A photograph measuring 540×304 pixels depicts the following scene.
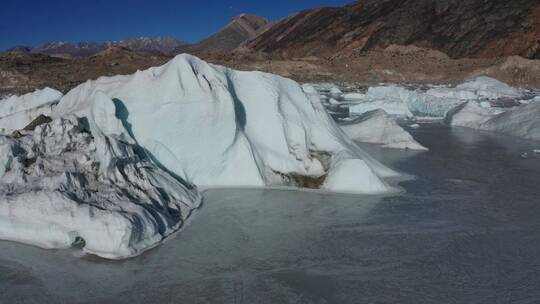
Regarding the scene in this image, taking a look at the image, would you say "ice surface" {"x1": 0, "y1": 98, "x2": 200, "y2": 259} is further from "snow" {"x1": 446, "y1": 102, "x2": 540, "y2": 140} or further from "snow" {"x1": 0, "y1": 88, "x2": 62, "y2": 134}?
"snow" {"x1": 446, "y1": 102, "x2": 540, "y2": 140}

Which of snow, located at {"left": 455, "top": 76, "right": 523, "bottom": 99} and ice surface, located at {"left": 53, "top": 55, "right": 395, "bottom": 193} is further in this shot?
snow, located at {"left": 455, "top": 76, "right": 523, "bottom": 99}

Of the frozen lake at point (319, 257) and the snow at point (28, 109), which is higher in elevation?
the snow at point (28, 109)

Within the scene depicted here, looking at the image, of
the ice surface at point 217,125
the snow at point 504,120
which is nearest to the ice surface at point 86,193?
the ice surface at point 217,125

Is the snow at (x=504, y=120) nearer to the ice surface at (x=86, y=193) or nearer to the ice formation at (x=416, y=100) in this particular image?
the ice formation at (x=416, y=100)

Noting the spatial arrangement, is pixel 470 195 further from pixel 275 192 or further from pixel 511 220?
pixel 275 192

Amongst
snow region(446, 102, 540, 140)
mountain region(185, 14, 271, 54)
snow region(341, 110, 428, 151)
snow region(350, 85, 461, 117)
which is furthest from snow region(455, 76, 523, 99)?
mountain region(185, 14, 271, 54)

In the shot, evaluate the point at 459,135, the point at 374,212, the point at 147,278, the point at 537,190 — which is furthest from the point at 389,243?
the point at 459,135
